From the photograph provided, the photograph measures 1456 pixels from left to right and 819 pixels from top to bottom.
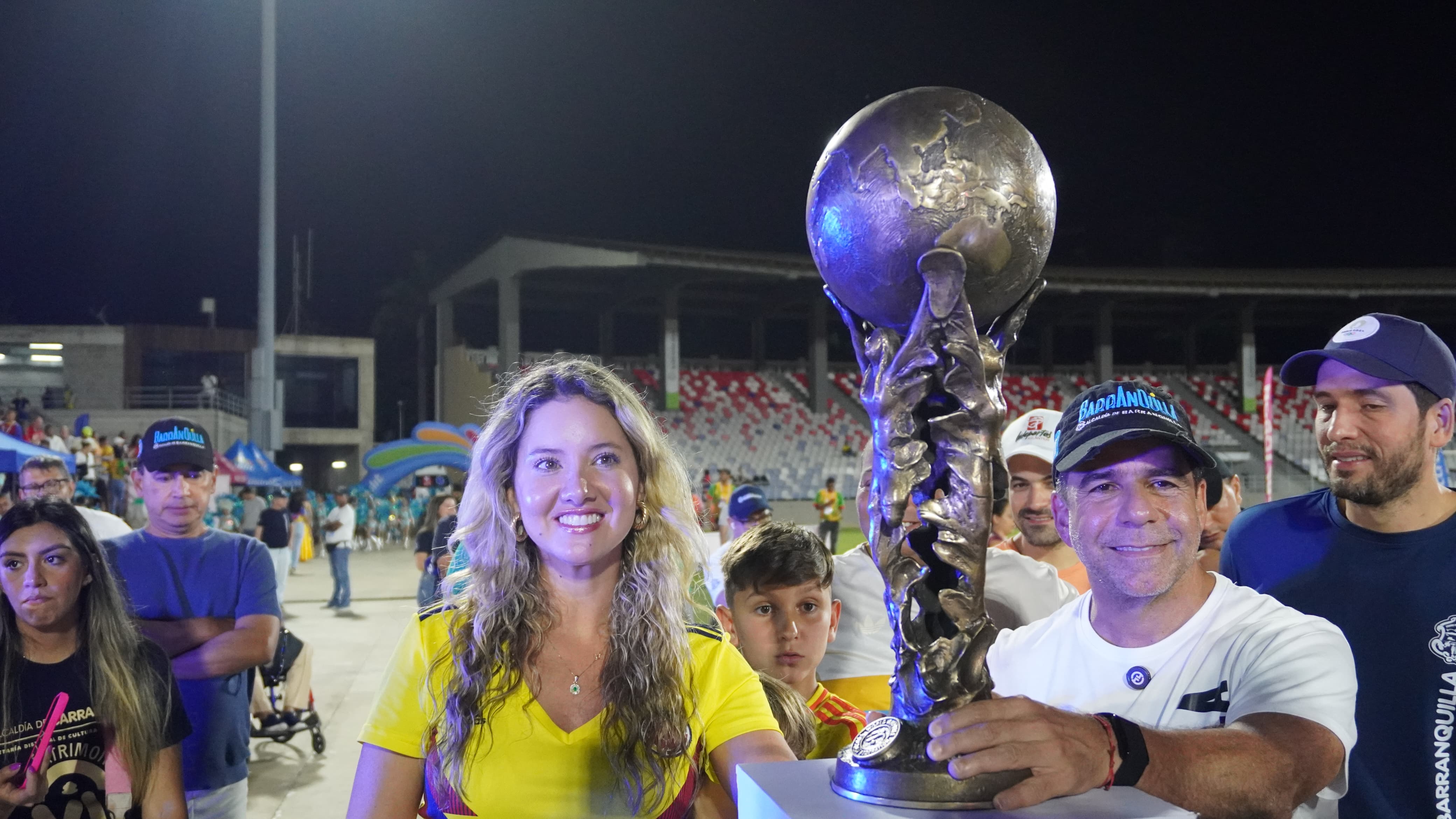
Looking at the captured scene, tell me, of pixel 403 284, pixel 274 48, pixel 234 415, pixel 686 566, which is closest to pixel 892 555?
pixel 686 566

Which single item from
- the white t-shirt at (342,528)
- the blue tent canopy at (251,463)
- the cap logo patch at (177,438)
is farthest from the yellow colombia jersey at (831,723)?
the blue tent canopy at (251,463)

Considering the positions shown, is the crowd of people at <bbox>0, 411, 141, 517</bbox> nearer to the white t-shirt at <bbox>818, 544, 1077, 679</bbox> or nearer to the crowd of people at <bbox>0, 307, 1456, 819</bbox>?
the white t-shirt at <bbox>818, 544, 1077, 679</bbox>

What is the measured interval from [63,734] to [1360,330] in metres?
3.75

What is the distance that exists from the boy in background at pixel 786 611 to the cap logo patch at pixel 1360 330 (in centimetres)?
147

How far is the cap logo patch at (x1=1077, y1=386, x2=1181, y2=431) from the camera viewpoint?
73.9 inches

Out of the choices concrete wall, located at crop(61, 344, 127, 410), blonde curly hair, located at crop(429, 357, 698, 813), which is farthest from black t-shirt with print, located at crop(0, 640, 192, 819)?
concrete wall, located at crop(61, 344, 127, 410)

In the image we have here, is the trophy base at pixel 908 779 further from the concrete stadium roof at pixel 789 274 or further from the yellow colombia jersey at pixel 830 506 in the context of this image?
the concrete stadium roof at pixel 789 274

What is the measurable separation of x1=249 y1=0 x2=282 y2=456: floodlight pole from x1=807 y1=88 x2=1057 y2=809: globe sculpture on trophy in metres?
12.8

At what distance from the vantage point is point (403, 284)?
4109 cm

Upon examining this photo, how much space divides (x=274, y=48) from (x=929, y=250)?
15771mm

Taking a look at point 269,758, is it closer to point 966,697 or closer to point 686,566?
point 686,566

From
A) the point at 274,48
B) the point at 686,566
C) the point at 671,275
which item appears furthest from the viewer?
the point at 671,275

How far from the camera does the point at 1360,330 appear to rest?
8.82 ft

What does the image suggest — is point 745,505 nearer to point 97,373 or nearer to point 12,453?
point 12,453
